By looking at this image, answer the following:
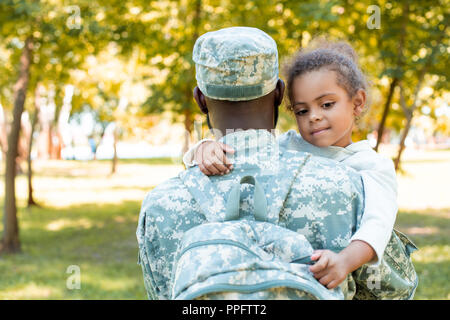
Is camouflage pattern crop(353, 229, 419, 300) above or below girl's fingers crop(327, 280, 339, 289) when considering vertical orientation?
below

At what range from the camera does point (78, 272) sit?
311 inches

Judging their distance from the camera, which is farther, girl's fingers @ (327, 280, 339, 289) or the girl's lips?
the girl's lips

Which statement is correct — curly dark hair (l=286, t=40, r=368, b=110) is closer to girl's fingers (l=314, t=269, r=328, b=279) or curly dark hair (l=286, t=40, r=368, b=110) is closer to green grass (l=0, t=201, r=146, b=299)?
girl's fingers (l=314, t=269, r=328, b=279)

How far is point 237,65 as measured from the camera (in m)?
1.58

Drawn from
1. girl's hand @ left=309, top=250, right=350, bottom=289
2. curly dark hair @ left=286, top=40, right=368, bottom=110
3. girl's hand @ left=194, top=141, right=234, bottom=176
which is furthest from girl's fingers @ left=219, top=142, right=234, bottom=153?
curly dark hair @ left=286, top=40, right=368, bottom=110

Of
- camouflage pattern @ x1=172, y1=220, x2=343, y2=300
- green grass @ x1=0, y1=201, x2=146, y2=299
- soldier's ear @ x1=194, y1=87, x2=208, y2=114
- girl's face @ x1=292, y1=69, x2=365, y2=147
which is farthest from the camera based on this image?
green grass @ x1=0, y1=201, x2=146, y2=299

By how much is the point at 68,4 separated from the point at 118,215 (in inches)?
269

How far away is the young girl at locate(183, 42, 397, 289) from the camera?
1.61 m

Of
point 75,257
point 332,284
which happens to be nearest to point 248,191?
point 332,284

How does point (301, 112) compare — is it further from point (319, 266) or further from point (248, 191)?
A: point (319, 266)

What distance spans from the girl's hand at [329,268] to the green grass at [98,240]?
5553 millimetres

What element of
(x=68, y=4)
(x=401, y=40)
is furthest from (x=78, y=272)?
(x=401, y=40)

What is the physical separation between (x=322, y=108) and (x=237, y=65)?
594 millimetres

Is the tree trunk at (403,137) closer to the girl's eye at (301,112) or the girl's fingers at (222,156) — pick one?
the girl's eye at (301,112)
